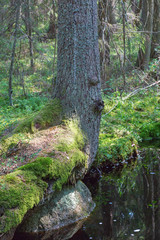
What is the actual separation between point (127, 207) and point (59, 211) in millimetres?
1261

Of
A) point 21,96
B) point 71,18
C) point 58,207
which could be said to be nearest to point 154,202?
point 58,207

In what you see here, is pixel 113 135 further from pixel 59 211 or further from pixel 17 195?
pixel 17 195

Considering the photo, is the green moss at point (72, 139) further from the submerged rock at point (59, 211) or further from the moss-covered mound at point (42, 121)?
the submerged rock at point (59, 211)

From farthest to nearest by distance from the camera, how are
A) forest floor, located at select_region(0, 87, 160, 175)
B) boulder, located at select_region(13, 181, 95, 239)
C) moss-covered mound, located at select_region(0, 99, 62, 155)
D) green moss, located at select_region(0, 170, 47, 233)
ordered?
moss-covered mound, located at select_region(0, 99, 62, 155) < forest floor, located at select_region(0, 87, 160, 175) < boulder, located at select_region(13, 181, 95, 239) < green moss, located at select_region(0, 170, 47, 233)

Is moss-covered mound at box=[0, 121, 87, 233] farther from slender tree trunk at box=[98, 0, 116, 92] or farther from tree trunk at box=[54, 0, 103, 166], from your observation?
slender tree trunk at box=[98, 0, 116, 92]

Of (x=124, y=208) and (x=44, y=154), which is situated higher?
(x=44, y=154)

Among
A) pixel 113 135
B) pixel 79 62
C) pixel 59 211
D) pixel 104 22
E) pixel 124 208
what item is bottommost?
pixel 124 208

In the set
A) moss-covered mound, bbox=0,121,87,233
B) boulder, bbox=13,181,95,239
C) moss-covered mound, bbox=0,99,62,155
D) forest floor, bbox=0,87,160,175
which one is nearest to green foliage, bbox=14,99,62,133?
moss-covered mound, bbox=0,99,62,155

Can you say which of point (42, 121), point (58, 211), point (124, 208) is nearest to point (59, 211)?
point (58, 211)

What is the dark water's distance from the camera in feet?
13.0

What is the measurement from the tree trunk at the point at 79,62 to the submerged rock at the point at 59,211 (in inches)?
34.9

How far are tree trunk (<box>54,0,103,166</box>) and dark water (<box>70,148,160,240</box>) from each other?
1.02m

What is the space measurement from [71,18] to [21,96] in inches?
295

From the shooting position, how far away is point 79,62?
4.82 m
